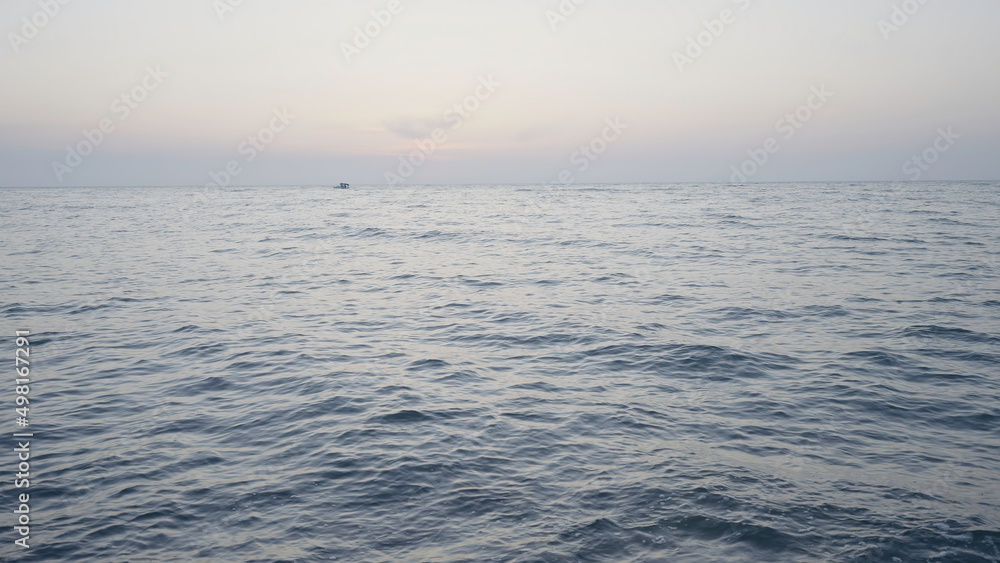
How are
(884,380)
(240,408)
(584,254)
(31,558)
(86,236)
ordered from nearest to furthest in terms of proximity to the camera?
(31,558) < (240,408) < (884,380) < (584,254) < (86,236)

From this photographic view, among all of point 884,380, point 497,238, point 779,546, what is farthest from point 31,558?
point 497,238

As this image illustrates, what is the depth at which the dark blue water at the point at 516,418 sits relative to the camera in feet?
26.9

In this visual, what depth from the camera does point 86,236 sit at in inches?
2028

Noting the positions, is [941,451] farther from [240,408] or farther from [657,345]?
[240,408]

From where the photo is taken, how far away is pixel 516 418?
12398 millimetres

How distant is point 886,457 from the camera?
1052 centimetres

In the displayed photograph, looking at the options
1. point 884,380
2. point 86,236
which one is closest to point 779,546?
point 884,380

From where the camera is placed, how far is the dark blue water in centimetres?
820

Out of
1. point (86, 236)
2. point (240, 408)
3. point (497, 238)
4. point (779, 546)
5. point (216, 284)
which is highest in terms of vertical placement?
point (86, 236)

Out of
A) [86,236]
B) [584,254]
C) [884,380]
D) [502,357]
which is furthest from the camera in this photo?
[86,236]

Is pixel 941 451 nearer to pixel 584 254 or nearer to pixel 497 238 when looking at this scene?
pixel 584 254

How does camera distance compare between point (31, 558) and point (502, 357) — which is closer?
point (31, 558)

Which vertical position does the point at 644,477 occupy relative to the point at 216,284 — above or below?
below

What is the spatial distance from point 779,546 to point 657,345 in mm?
10230
